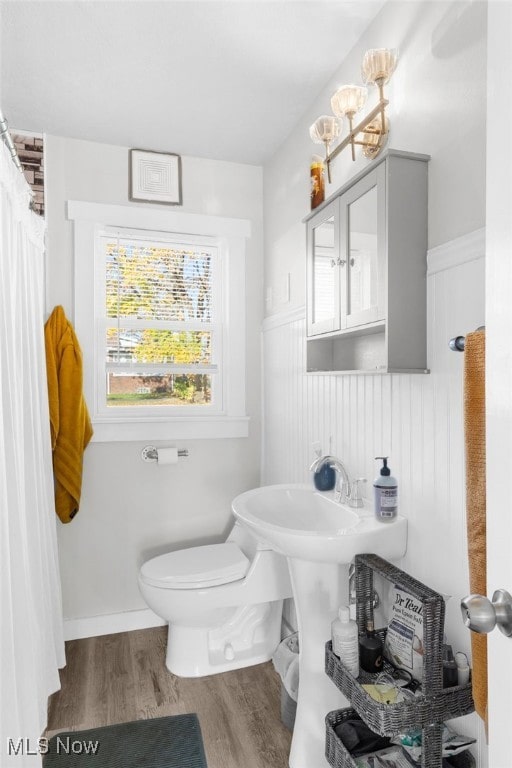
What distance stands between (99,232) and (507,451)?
7.71ft

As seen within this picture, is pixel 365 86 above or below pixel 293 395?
above

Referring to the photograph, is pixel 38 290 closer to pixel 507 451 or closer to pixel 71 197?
pixel 71 197

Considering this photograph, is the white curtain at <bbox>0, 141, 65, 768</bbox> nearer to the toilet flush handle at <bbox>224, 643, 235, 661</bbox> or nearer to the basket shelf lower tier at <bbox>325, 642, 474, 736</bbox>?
the toilet flush handle at <bbox>224, 643, 235, 661</bbox>

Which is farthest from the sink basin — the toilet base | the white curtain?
the white curtain

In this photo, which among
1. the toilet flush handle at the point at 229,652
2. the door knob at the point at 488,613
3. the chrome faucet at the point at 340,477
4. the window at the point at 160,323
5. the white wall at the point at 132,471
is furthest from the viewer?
the window at the point at 160,323

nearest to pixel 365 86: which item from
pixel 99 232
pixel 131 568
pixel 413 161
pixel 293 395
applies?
pixel 413 161

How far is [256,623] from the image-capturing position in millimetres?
2168

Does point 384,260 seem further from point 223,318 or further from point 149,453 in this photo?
point 149,453

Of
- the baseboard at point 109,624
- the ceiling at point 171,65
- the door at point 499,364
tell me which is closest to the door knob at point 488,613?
the door at point 499,364

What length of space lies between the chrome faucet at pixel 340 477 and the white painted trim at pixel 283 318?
68cm

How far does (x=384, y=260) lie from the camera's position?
1.37 metres

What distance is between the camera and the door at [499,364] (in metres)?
0.63

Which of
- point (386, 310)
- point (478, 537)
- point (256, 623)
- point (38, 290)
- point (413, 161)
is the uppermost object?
point (413, 161)
